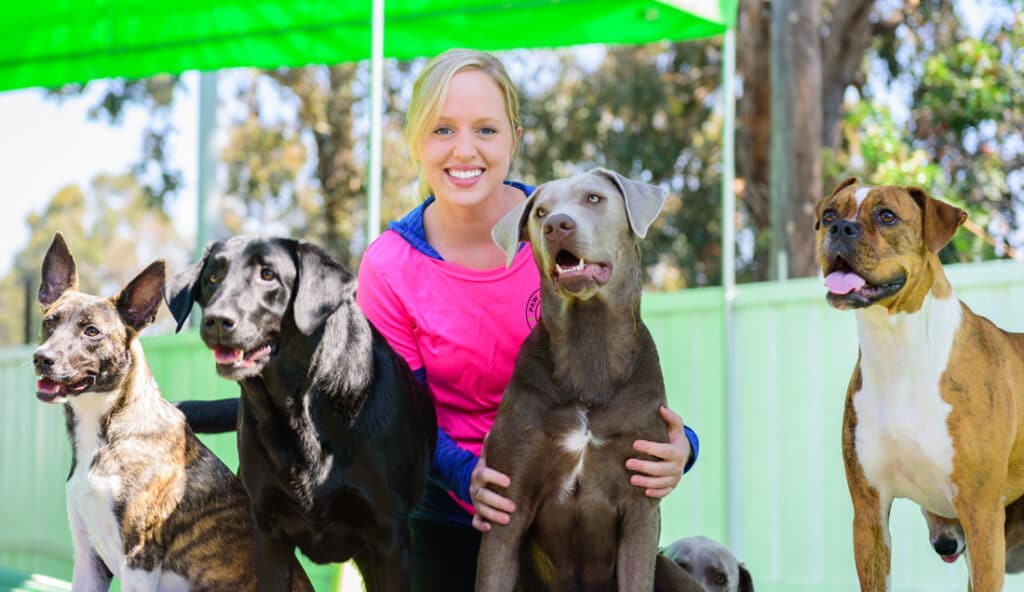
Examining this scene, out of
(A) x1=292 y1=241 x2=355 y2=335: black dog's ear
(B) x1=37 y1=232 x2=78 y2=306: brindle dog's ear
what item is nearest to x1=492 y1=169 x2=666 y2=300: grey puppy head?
(A) x1=292 y1=241 x2=355 y2=335: black dog's ear

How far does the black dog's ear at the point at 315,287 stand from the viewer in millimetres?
3156

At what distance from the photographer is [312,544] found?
3289 mm

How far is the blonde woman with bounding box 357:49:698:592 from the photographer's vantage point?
410 centimetres

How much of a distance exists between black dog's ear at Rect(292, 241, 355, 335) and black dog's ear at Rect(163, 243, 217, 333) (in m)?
0.27

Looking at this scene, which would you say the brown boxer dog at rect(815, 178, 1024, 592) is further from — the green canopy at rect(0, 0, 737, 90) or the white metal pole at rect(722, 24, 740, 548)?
the white metal pole at rect(722, 24, 740, 548)

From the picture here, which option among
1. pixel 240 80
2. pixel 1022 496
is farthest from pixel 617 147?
pixel 1022 496

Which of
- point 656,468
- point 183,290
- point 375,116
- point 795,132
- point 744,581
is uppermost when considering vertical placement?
point 795,132

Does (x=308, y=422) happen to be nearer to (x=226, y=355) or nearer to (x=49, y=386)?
(x=226, y=355)

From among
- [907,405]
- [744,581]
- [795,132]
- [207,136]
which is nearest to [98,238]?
[207,136]

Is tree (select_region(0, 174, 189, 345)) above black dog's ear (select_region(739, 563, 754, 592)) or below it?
above

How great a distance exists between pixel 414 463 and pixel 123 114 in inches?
726

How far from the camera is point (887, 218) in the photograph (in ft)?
11.6

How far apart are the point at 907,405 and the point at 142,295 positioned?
7.92 feet

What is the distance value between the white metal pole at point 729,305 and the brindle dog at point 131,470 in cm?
414
